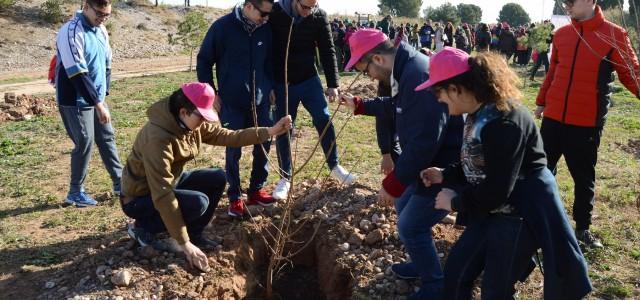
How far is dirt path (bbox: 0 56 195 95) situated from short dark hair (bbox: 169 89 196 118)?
11.4 meters

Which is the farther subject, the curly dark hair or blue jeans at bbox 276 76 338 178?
blue jeans at bbox 276 76 338 178

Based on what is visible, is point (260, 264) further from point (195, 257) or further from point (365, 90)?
point (365, 90)

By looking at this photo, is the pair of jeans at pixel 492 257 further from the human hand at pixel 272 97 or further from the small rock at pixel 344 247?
the human hand at pixel 272 97

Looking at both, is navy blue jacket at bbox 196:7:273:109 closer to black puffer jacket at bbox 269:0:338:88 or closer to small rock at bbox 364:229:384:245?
black puffer jacket at bbox 269:0:338:88

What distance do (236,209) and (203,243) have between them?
18.8 inches

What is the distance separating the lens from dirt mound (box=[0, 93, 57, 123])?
29.8ft

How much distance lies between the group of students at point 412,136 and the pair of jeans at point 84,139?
0.06 ft

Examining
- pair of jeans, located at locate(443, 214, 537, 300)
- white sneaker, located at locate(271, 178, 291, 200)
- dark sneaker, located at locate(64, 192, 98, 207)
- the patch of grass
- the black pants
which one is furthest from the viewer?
the patch of grass

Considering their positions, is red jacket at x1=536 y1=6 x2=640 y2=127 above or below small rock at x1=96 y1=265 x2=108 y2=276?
above

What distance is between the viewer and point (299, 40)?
4430 millimetres

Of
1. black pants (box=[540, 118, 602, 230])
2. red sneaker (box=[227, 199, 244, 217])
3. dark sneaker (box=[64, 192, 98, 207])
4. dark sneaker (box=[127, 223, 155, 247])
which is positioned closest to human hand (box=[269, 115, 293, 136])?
red sneaker (box=[227, 199, 244, 217])

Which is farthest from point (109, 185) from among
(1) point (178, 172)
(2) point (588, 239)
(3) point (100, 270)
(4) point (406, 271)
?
(2) point (588, 239)

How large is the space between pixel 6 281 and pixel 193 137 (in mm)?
1646

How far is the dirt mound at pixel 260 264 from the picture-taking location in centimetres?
349
